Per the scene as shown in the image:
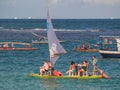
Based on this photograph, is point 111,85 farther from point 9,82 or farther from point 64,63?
point 64,63

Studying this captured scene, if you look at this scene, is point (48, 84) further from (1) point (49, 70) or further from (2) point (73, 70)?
(2) point (73, 70)

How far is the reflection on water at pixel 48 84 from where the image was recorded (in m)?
48.1

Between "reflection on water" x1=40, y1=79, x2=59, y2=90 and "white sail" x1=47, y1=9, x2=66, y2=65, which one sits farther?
"white sail" x1=47, y1=9, x2=66, y2=65

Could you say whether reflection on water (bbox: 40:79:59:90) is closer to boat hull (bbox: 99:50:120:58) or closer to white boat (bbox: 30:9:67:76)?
white boat (bbox: 30:9:67:76)

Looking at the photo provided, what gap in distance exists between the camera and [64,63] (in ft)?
225

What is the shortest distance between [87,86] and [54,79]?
14.7ft

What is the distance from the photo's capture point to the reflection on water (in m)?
48.1

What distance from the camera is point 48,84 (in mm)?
49656

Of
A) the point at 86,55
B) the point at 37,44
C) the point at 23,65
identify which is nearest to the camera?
the point at 23,65

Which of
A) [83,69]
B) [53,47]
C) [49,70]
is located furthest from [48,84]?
[53,47]

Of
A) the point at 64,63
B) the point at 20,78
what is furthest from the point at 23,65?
the point at 20,78

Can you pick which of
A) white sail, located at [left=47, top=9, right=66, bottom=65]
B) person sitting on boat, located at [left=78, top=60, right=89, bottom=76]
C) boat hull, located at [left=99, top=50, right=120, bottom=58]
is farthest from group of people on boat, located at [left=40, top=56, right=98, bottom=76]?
boat hull, located at [left=99, top=50, right=120, bottom=58]

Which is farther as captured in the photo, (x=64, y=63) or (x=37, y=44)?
(x=37, y=44)

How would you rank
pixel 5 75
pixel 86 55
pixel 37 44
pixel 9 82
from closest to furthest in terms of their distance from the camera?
pixel 9 82 → pixel 5 75 → pixel 86 55 → pixel 37 44
